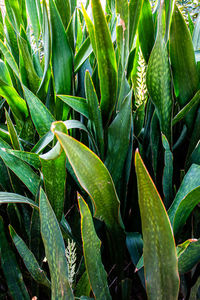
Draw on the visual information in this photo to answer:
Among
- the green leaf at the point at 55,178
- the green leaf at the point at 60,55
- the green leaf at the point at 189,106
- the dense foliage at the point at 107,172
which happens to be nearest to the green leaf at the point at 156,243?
the dense foliage at the point at 107,172

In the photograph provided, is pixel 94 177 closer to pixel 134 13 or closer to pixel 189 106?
pixel 189 106

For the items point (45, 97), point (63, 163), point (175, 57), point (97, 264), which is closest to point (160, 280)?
point (97, 264)

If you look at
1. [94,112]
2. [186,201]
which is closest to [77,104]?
[94,112]

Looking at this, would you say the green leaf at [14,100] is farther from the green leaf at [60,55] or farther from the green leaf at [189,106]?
the green leaf at [189,106]

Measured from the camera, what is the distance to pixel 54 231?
325 mm

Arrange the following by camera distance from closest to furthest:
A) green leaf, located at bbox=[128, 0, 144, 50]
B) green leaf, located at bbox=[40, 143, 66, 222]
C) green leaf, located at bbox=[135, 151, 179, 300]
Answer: green leaf, located at bbox=[135, 151, 179, 300], green leaf, located at bbox=[40, 143, 66, 222], green leaf, located at bbox=[128, 0, 144, 50]

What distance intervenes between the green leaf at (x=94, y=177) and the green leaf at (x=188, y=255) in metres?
0.10

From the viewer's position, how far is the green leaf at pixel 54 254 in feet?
0.99

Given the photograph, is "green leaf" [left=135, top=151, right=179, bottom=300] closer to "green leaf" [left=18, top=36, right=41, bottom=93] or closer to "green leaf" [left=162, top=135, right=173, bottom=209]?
"green leaf" [left=162, top=135, right=173, bottom=209]

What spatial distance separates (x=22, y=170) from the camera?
0.43m

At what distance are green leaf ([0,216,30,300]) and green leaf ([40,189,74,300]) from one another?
0.14m

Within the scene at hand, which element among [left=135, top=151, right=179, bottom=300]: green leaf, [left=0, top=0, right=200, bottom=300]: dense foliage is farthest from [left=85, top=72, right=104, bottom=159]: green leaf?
[left=135, top=151, right=179, bottom=300]: green leaf

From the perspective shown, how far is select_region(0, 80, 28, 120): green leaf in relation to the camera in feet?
1.76

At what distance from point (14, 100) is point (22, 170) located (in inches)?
7.9
